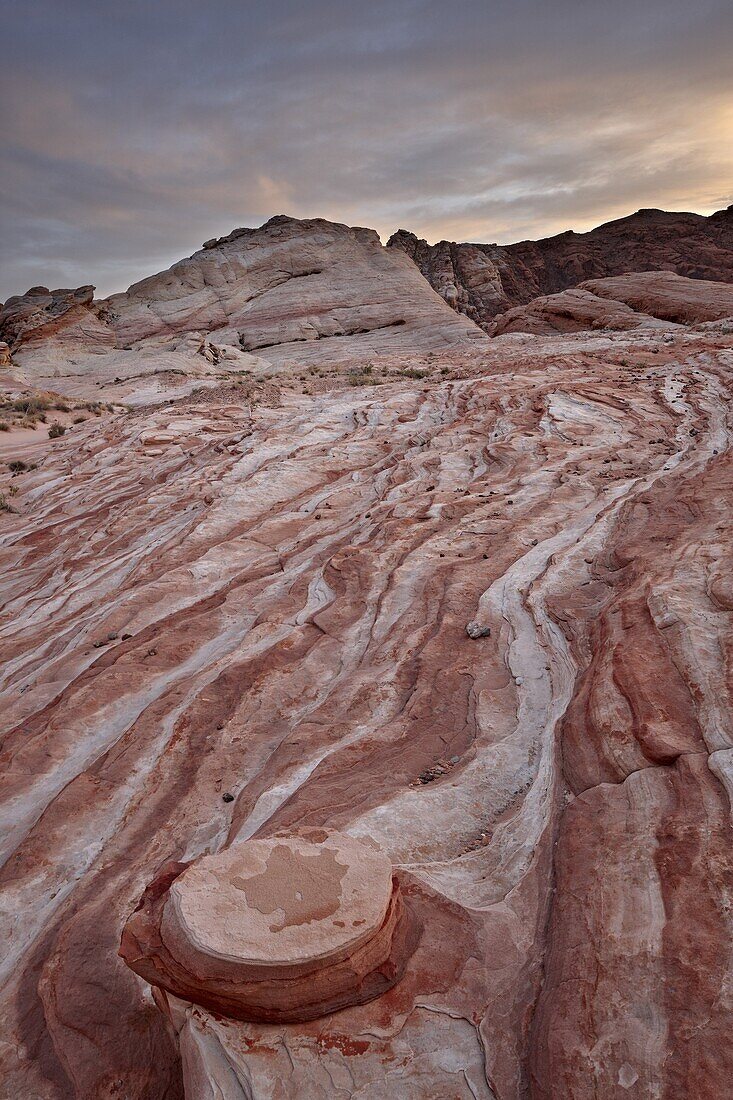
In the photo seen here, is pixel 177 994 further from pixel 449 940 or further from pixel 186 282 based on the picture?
pixel 186 282

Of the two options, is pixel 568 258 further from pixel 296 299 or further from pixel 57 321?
pixel 57 321

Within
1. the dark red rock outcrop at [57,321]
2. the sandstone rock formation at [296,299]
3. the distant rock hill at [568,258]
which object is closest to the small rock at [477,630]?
the sandstone rock formation at [296,299]

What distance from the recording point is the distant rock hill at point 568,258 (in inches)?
2327

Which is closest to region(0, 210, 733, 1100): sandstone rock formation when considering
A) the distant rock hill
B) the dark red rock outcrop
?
the dark red rock outcrop

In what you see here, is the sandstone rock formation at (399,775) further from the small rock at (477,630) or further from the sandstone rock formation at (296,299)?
the sandstone rock formation at (296,299)

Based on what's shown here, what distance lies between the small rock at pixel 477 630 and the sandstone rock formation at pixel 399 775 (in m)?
0.02

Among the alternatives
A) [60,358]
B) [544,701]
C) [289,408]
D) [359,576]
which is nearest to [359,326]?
[60,358]

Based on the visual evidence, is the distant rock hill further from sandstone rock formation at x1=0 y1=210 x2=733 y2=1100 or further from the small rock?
the small rock

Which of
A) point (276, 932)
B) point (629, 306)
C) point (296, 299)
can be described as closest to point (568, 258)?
point (296, 299)

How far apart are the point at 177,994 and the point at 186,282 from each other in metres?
45.3

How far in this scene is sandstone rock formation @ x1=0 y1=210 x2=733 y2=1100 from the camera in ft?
6.35

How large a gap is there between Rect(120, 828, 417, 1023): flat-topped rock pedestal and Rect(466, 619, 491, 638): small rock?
8.01 ft

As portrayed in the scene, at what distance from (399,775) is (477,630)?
163 cm

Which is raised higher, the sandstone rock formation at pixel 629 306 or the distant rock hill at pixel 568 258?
the distant rock hill at pixel 568 258
